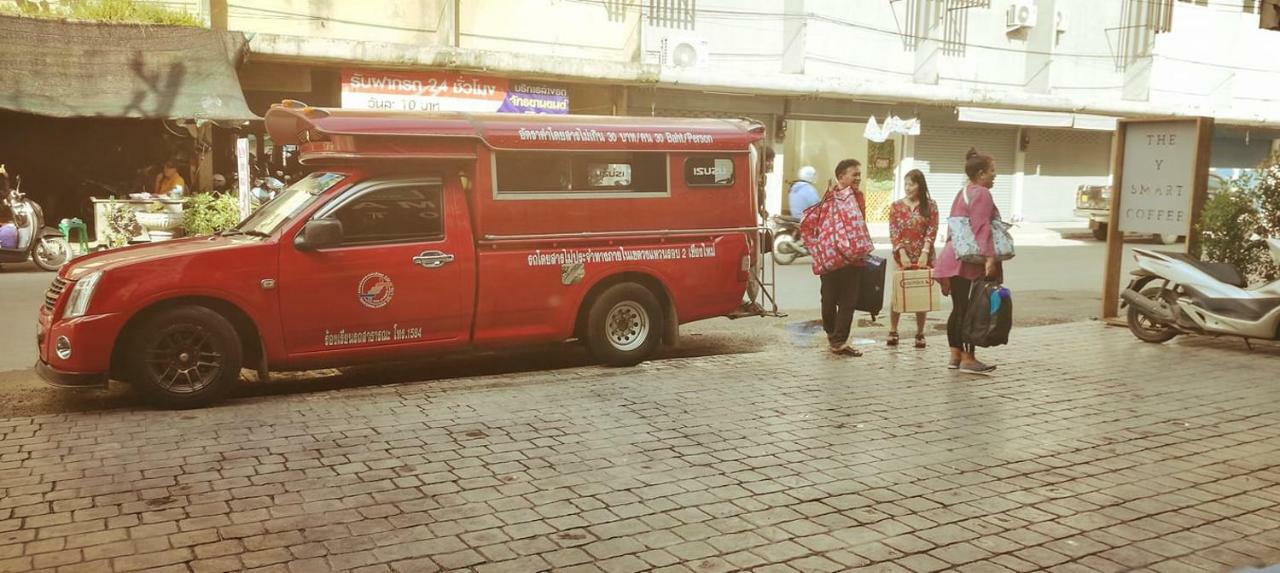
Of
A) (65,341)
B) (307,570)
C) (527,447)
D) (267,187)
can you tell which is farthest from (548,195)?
(267,187)

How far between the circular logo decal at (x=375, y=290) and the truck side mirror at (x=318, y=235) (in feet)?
1.21

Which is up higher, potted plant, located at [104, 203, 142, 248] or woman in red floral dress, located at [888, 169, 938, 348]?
woman in red floral dress, located at [888, 169, 938, 348]

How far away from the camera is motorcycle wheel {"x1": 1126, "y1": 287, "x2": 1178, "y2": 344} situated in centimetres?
955

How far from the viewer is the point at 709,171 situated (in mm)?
8609

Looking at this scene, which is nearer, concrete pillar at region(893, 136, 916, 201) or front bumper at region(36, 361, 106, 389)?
front bumper at region(36, 361, 106, 389)

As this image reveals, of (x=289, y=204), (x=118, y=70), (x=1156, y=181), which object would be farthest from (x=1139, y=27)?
(x=289, y=204)

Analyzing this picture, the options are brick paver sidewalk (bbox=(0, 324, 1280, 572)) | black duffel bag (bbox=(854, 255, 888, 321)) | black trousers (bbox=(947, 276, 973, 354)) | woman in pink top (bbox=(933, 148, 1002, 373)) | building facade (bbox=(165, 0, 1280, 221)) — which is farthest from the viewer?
building facade (bbox=(165, 0, 1280, 221))

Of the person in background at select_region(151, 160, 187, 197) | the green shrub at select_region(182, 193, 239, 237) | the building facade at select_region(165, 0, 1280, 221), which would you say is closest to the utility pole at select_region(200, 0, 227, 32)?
the building facade at select_region(165, 0, 1280, 221)

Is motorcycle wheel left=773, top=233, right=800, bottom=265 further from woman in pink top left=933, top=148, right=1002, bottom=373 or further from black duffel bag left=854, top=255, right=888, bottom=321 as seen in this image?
woman in pink top left=933, top=148, right=1002, bottom=373

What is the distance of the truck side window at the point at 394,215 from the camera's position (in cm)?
717

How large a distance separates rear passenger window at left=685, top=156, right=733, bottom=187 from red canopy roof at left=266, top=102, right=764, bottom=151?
108 mm

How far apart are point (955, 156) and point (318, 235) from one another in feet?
74.7

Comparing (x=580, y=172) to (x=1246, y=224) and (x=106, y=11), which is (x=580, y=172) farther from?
(x=106, y=11)

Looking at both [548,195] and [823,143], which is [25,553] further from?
[823,143]
